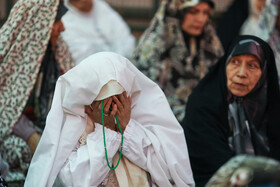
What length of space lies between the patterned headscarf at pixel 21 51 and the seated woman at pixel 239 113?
4.60 feet

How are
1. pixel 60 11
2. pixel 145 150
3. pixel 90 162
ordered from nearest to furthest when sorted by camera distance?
pixel 90 162 < pixel 145 150 < pixel 60 11

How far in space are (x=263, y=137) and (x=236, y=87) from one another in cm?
46

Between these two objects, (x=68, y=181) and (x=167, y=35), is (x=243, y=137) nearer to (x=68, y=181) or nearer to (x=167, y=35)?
(x=68, y=181)

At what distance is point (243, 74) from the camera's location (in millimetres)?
4934

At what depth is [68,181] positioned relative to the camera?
396cm

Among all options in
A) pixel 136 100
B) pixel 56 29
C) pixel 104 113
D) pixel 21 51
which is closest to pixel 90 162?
pixel 104 113

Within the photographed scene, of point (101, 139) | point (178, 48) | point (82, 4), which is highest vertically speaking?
point (82, 4)

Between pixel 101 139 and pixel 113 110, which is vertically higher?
pixel 113 110

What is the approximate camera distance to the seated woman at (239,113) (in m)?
4.93

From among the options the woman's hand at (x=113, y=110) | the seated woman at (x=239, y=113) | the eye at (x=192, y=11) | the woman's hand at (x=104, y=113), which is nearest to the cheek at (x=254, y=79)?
the seated woman at (x=239, y=113)

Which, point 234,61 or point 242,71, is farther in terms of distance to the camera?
point 234,61

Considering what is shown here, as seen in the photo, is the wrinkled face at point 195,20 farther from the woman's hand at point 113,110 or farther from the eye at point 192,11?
the woman's hand at point 113,110

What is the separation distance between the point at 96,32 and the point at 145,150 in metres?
3.47

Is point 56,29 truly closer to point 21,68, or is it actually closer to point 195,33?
point 21,68
